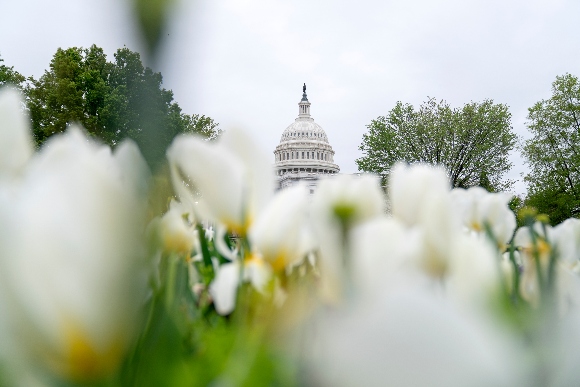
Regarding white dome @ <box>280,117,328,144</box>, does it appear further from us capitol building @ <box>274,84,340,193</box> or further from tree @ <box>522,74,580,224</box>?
tree @ <box>522,74,580,224</box>

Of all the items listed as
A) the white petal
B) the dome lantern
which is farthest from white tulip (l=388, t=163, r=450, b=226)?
the dome lantern

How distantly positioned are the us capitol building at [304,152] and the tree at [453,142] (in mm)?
36124

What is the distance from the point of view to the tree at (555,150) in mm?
23875

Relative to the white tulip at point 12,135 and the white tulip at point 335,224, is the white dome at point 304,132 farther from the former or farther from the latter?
the white tulip at point 335,224

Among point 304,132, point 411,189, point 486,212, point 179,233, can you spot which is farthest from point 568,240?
point 304,132

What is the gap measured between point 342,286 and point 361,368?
0.64 ft

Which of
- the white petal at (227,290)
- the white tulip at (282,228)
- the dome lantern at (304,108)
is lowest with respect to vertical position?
the white petal at (227,290)

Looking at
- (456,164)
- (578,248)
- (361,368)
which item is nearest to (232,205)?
(361,368)

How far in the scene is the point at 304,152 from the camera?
6925 centimetres

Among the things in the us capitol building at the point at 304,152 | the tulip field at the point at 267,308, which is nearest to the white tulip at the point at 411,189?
the tulip field at the point at 267,308

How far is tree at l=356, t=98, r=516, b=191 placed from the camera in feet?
88.4

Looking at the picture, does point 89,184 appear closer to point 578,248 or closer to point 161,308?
point 161,308

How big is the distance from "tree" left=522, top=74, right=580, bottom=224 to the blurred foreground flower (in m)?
25.7

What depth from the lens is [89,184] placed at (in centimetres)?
28
